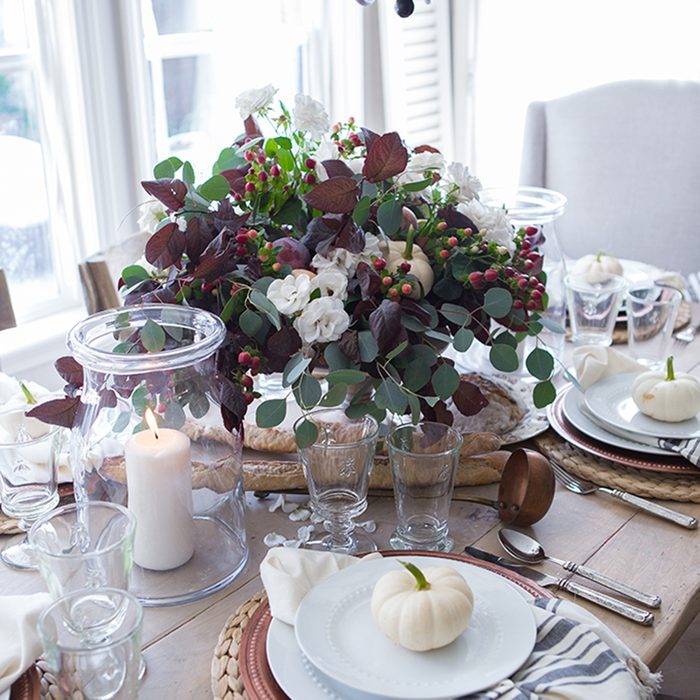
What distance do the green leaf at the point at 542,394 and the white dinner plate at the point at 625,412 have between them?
0.20 meters

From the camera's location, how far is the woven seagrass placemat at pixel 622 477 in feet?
3.93

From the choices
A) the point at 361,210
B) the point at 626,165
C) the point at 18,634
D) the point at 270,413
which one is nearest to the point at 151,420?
the point at 270,413

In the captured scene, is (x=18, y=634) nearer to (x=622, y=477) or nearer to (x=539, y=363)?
(x=539, y=363)

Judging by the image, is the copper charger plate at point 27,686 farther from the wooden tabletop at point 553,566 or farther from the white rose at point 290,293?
the white rose at point 290,293

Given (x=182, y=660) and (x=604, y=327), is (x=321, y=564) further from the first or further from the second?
(x=604, y=327)

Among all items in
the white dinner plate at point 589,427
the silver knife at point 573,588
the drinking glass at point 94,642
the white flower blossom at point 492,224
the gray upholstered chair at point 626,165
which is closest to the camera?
the drinking glass at point 94,642

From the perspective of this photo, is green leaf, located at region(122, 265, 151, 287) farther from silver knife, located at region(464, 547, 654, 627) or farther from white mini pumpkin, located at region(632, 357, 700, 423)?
white mini pumpkin, located at region(632, 357, 700, 423)

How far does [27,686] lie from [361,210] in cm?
62

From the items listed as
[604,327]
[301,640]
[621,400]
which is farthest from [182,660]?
[604,327]

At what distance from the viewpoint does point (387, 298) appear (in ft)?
3.57

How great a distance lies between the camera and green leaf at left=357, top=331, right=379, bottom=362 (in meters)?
1.04

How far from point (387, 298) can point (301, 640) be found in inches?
16.1

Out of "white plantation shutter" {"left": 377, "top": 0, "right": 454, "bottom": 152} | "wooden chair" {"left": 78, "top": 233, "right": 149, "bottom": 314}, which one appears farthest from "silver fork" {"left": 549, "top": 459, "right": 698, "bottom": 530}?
"white plantation shutter" {"left": 377, "top": 0, "right": 454, "bottom": 152}

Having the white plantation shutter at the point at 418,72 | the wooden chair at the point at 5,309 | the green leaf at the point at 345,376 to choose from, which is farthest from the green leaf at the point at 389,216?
the white plantation shutter at the point at 418,72
